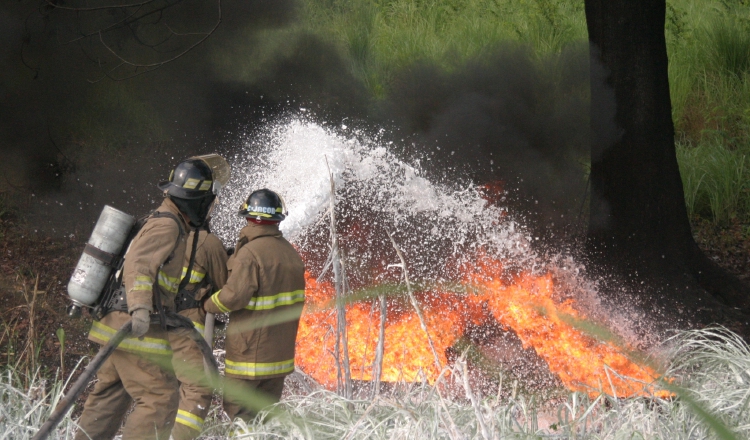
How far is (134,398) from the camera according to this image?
149 inches

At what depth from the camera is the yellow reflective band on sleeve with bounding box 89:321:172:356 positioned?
3.75 metres

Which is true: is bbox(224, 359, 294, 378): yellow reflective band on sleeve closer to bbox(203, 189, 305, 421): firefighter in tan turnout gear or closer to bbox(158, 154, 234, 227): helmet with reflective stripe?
bbox(203, 189, 305, 421): firefighter in tan turnout gear

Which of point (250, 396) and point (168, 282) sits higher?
point (168, 282)

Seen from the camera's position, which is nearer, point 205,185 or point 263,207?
point 205,185

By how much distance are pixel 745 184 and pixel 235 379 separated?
20.6ft

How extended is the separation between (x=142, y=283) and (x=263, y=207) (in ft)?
3.13

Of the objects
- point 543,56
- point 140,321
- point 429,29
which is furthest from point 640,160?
point 429,29

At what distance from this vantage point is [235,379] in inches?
168

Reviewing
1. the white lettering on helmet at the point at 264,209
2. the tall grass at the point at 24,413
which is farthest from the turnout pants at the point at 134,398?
the white lettering on helmet at the point at 264,209

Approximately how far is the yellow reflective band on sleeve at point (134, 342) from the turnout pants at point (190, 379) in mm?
422

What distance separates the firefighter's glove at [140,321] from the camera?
349 cm

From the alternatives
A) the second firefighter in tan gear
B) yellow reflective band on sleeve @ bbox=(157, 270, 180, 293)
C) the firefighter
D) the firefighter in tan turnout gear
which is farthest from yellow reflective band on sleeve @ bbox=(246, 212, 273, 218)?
yellow reflective band on sleeve @ bbox=(157, 270, 180, 293)

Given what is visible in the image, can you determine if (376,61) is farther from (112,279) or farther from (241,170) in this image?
(112,279)

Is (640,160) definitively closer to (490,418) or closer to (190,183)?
(190,183)
